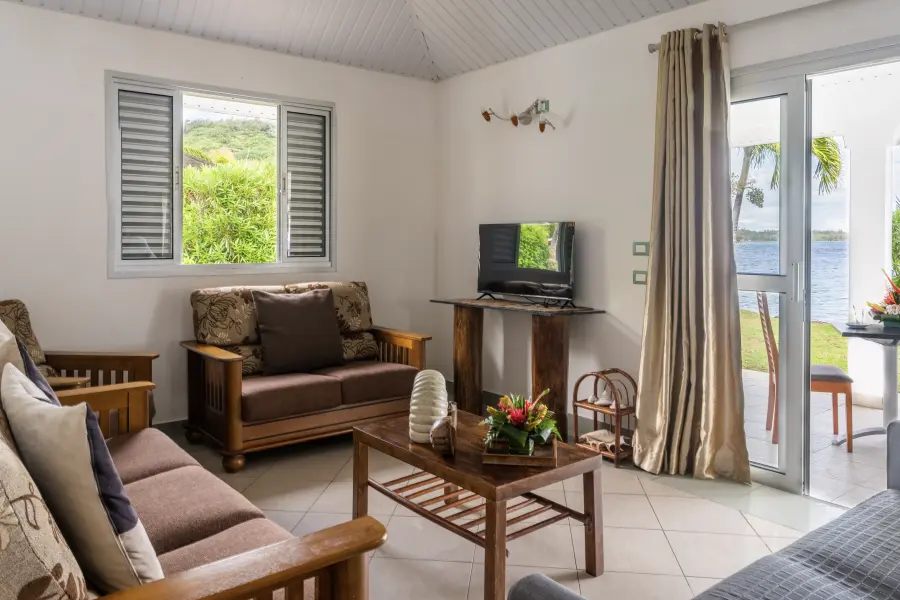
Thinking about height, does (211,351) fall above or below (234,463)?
above

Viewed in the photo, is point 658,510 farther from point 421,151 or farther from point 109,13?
point 109,13

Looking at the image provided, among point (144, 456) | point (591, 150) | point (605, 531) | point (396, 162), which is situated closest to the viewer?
point (144, 456)

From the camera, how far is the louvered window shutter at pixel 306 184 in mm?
4609

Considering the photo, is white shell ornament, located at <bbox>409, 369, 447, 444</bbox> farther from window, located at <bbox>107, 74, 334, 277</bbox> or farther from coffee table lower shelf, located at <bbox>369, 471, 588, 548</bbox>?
window, located at <bbox>107, 74, 334, 277</bbox>

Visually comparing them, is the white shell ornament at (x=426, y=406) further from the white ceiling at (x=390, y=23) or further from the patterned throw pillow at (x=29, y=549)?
the white ceiling at (x=390, y=23)

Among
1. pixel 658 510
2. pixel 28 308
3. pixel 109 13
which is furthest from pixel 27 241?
pixel 658 510

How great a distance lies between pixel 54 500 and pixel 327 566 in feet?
1.65

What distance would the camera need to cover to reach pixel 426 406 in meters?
2.47

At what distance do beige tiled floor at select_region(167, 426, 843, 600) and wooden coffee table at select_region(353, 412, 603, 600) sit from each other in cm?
14

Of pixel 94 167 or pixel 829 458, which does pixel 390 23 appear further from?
pixel 829 458

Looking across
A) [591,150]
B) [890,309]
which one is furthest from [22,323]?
[890,309]

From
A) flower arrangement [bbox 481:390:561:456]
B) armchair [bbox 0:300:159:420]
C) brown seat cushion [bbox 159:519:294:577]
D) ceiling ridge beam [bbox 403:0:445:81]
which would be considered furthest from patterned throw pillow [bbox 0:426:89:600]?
ceiling ridge beam [bbox 403:0:445:81]

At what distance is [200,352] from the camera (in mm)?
3639

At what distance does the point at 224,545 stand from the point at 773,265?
9.15 feet
